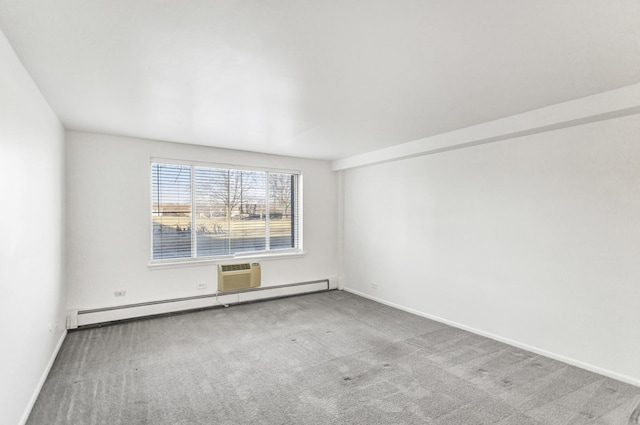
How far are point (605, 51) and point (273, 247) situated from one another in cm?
499

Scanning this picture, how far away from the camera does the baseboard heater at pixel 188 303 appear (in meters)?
4.21

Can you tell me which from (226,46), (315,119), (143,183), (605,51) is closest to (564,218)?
(605,51)

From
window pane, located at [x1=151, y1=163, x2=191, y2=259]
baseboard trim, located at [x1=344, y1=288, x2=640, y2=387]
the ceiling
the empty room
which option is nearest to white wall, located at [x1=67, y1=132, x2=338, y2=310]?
the empty room

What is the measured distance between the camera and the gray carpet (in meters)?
2.40

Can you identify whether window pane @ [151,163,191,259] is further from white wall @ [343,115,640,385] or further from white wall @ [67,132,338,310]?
white wall @ [343,115,640,385]

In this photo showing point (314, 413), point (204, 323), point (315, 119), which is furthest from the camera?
point (204, 323)

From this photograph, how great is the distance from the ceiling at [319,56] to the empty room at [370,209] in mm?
20

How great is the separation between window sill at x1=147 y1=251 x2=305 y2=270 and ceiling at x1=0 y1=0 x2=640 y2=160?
2.12 metres

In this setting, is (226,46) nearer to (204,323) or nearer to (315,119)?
(315,119)

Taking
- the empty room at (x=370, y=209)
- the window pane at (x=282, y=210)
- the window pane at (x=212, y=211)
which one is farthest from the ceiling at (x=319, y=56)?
the window pane at (x=282, y=210)

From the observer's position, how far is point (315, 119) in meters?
3.67

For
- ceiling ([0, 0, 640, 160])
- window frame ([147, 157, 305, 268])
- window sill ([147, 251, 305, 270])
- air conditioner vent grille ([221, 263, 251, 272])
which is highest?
ceiling ([0, 0, 640, 160])

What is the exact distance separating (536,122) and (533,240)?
126 centimetres

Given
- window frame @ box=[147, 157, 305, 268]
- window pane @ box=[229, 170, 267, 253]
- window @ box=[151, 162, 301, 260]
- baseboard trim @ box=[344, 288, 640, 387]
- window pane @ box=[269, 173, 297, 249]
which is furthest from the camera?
window pane @ box=[269, 173, 297, 249]
